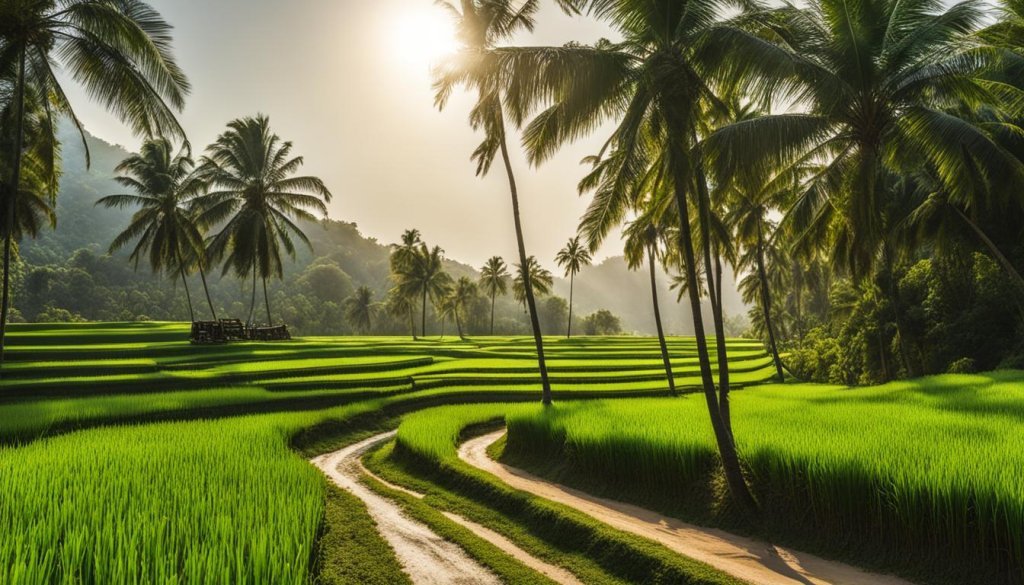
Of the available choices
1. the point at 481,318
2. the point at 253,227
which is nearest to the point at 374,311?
the point at 481,318

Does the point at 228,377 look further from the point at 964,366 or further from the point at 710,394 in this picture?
the point at 964,366

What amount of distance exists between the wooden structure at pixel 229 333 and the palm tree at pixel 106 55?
629 inches

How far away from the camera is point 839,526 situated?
283 inches

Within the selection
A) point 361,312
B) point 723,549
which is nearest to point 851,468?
point 723,549

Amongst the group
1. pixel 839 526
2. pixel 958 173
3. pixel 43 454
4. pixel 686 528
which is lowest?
pixel 686 528

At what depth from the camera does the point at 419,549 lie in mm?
7621

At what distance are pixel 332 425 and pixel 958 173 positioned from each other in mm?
17810

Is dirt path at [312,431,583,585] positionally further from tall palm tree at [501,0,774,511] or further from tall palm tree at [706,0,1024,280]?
tall palm tree at [706,0,1024,280]

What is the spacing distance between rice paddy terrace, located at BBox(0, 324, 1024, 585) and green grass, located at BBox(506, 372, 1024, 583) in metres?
0.03

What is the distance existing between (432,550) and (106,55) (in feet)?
47.5

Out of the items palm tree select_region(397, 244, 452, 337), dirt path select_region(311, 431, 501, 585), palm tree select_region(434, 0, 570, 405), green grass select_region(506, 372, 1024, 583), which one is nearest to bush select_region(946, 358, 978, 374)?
green grass select_region(506, 372, 1024, 583)

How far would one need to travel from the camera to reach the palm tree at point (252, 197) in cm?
3053

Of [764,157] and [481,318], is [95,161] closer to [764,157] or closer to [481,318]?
[481,318]

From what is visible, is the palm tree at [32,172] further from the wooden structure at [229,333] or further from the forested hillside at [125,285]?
the forested hillside at [125,285]
